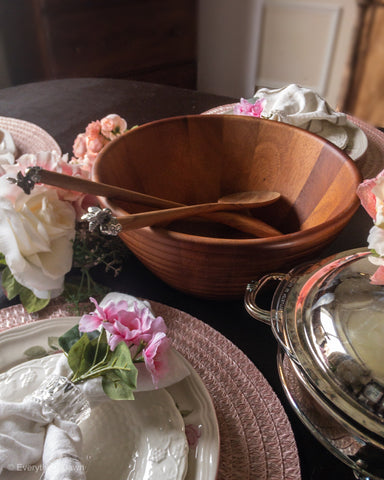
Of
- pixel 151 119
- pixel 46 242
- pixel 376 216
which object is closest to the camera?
pixel 376 216

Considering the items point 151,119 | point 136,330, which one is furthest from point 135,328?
point 151,119

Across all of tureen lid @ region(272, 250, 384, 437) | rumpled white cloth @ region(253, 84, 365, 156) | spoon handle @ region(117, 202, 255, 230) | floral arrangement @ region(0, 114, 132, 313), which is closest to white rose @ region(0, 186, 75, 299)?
floral arrangement @ region(0, 114, 132, 313)

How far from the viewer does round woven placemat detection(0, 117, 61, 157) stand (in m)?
0.68

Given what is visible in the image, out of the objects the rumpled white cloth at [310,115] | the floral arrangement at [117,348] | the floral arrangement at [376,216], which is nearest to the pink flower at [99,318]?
the floral arrangement at [117,348]

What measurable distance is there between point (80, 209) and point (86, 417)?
0.70ft

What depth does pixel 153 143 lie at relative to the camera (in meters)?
0.53

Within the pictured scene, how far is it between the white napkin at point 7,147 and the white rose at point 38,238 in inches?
10.2

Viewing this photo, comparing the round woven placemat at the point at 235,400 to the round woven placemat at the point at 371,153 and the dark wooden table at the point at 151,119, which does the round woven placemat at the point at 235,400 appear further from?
the round woven placemat at the point at 371,153

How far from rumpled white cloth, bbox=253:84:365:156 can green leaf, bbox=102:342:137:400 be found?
15.8 inches

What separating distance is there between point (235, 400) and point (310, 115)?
0.41 m

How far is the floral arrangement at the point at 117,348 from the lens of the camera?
0.32m

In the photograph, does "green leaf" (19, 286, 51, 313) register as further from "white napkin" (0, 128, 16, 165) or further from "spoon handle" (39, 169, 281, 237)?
"white napkin" (0, 128, 16, 165)

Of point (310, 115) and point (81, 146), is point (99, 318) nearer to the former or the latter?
point (81, 146)

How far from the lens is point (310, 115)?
591mm
